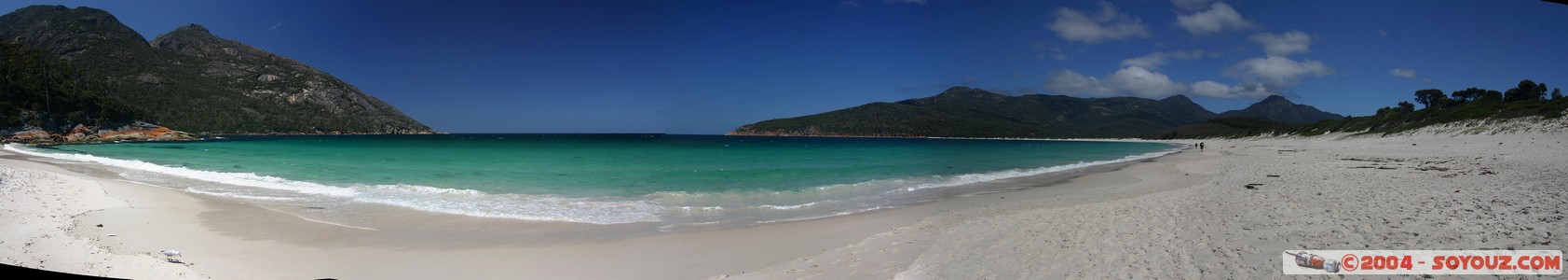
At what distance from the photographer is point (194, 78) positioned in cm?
9775

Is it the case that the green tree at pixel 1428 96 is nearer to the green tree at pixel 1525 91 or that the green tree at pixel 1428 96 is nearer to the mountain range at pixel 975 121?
the green tree at pixel 1525 91

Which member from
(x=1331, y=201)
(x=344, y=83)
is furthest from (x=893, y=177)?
(x=344, y=83)

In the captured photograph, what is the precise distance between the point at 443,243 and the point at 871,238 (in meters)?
5.64

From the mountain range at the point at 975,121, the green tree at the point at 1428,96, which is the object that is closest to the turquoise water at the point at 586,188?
the green tree at the point at 1428,96

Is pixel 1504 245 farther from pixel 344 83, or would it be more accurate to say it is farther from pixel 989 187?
pixel 344 83

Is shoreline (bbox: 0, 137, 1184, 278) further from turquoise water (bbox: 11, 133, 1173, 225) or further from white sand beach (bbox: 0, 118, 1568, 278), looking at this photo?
turquoise water (bbox: 11, 133, 1173, 225)

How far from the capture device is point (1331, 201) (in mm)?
8078

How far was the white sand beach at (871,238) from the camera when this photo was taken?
560cm

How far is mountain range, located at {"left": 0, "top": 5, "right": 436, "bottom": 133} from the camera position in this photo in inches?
3243

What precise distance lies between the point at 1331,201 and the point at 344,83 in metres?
167

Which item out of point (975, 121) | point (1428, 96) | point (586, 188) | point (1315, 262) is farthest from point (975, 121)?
point (1315, 262)

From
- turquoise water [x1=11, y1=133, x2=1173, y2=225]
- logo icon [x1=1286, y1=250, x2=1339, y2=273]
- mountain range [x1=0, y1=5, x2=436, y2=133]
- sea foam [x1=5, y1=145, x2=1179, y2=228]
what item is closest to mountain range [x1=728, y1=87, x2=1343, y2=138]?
mountain range [x1=0, y1=5, x2=436, y2=133]

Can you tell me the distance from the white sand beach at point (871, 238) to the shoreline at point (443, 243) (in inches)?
1.5

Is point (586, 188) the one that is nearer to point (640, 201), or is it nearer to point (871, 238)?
point (640, 201)
